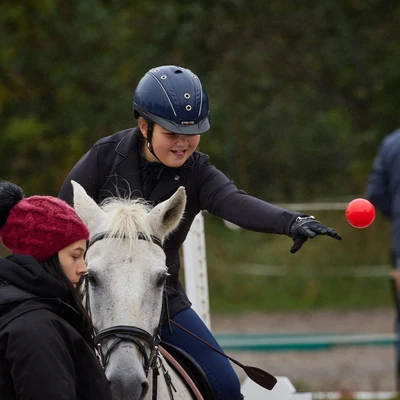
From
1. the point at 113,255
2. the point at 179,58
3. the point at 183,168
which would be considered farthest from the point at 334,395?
the point at 179,58

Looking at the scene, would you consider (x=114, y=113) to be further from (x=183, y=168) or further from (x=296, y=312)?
(x=183, y=168)

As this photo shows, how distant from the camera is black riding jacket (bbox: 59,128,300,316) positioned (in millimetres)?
4875

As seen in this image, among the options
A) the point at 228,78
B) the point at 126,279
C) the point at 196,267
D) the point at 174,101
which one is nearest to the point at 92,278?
Result: the point at 126,279

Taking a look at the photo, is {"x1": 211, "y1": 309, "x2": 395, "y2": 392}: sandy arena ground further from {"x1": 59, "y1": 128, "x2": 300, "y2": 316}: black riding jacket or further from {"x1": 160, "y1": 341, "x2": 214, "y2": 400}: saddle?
{"x1": 59, "y1": 128, "x2": 300, "y2": 316}: black riding jacket

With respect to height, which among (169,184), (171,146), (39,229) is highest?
(171,146)

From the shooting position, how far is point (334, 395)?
890 centimetres

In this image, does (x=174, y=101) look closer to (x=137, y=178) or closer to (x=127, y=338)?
(x=137, y=178)

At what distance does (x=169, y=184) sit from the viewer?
4934 millimetres

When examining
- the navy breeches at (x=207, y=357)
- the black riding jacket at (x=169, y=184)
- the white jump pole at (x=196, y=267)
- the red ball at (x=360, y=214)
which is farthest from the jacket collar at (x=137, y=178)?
the white jump pole at (x=196, y=267)

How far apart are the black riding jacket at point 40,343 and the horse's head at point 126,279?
482 mm

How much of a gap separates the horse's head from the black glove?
0.49m

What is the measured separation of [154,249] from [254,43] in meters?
14.3

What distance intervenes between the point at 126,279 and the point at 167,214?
1.41ft

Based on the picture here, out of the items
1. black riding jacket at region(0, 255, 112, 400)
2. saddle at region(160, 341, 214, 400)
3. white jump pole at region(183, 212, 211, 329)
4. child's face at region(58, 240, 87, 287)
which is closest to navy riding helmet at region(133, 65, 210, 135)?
saddle at region(160, 341, 214, 400)
